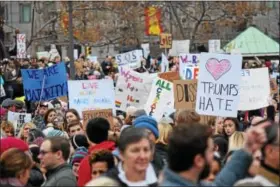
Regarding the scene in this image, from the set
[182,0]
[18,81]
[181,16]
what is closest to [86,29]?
[182,0]

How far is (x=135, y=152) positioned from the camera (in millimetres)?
5891

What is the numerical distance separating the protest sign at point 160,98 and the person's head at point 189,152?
26.2 ft

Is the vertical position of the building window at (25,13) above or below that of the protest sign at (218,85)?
above

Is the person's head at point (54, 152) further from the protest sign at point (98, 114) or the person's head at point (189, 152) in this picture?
the protest sign at point (98, 114)

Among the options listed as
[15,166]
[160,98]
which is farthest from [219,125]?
[15,166]

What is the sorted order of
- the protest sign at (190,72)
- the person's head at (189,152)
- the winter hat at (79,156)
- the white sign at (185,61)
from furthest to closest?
the white sign at (185,61) < the protest sign at (190,72) < the winter hat at (79,156) < the person's head at (189,152)

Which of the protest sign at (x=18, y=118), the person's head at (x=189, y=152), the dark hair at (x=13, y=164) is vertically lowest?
the protest sign at (x=18, y=118)

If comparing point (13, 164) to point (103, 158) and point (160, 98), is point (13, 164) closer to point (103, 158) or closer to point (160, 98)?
point (103, 158)

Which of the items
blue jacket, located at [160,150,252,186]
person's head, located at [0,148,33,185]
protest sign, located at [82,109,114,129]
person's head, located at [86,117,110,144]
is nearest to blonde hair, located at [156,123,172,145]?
person's head, located at [86,117,110,144]

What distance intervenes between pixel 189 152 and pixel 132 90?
1025 centimetres

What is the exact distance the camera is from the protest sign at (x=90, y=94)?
13734mm

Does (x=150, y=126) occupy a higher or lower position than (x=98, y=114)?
higher

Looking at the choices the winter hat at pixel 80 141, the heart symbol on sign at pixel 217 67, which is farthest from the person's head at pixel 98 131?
the heart symbol on sign at pixel 217 67

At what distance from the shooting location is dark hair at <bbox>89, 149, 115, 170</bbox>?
6875 millimetres
